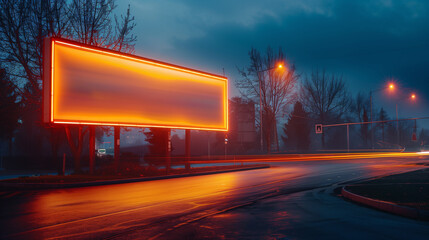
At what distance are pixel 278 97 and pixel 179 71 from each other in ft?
79.5

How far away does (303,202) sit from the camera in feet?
35.7

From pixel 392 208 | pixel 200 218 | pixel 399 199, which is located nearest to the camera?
pixel 200 218

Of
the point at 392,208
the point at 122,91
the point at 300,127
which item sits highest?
the point at 122,91

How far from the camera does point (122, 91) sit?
907 inches

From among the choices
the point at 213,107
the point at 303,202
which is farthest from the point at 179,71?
the point at 303,202

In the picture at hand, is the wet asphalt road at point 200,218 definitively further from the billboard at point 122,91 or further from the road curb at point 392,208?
the billboard at point 122,91

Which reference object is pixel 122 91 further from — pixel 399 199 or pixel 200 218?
pixel 399 199

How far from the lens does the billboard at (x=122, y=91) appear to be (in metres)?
19.6

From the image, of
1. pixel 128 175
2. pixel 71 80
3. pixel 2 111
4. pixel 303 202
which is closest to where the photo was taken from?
pixel 303 202

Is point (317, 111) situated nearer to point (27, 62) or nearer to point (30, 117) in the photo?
point (30, 117)

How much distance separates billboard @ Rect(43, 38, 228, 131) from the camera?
1959cm

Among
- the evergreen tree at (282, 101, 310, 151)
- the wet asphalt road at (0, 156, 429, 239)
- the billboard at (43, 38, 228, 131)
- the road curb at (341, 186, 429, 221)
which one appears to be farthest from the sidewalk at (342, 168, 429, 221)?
the evergreen tree at (282, 101, 310, 151)

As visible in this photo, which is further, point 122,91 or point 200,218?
point 122,91

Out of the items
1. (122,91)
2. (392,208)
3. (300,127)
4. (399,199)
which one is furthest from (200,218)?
(300,127)
